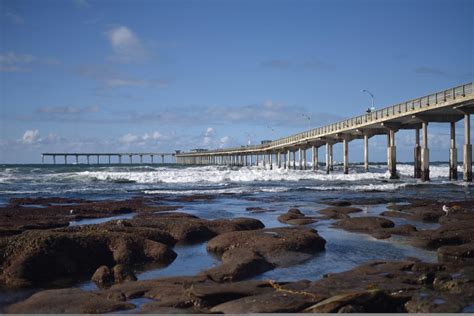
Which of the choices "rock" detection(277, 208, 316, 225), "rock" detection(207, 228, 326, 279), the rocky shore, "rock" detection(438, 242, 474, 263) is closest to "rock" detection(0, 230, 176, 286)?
the rocky shore

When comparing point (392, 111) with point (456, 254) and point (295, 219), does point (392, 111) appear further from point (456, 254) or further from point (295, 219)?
point (456, 254)

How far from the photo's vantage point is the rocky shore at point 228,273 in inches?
279

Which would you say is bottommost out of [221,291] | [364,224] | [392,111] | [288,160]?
[364,224]

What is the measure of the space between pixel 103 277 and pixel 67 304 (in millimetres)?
1939

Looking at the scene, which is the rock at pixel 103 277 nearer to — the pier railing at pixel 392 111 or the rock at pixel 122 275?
the rock at pixel 122 275

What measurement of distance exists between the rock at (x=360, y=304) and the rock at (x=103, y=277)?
4.13 meters

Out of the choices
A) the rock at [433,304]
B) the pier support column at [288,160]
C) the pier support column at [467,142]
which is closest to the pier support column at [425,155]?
the pier support column at [467,142]

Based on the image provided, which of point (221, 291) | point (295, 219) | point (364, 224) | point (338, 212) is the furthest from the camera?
point (338, 212)

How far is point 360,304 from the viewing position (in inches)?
262

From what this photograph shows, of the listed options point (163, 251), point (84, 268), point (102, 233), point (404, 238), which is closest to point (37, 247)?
point (84, 268)

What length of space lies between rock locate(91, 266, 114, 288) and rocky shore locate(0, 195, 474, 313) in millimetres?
19

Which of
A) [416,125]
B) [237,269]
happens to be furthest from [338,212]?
[416,125]

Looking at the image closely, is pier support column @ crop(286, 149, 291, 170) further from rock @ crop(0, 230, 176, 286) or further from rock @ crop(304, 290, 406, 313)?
rock @ crop(304, 290, 406, 313)

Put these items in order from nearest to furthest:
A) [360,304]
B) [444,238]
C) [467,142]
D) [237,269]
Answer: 1. [360,304]
2. [237,269]
3. [444,238]
4. [467,142]
